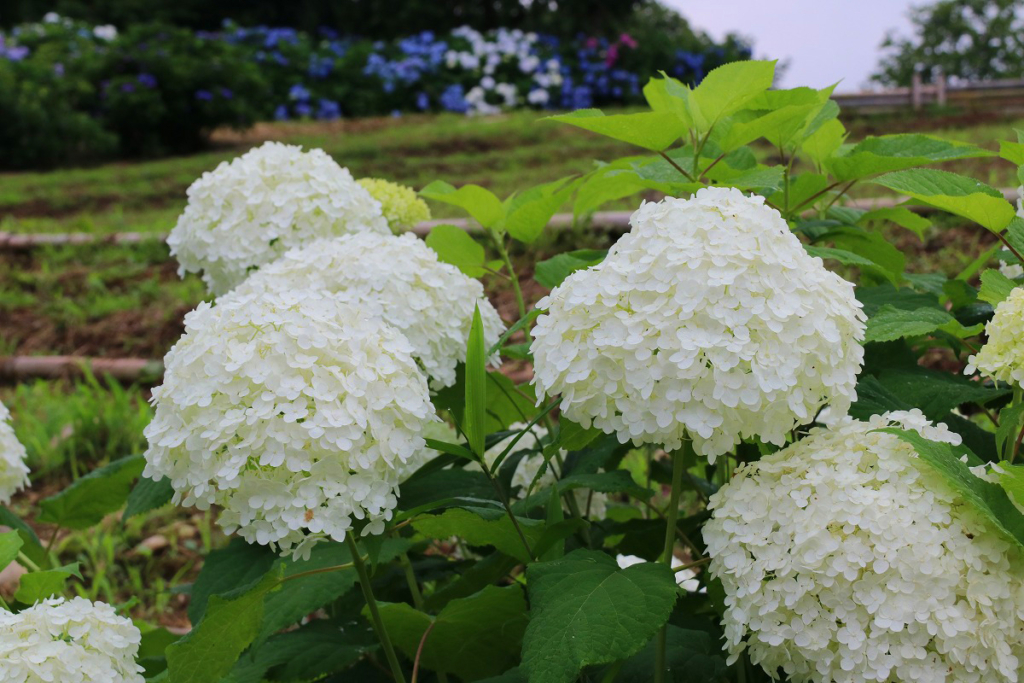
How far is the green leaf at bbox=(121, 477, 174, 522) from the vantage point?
1417mm

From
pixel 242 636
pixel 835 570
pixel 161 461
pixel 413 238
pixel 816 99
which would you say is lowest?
pixel 242 636

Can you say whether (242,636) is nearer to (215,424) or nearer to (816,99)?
(215,424)

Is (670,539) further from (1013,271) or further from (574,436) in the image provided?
(1013,271)

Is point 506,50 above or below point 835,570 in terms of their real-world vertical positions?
above

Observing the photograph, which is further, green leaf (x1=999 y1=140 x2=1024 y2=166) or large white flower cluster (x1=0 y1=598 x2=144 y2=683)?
green leaf (x1=999 y1=140 x2=1024 y2=166)

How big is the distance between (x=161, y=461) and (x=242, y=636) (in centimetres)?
22

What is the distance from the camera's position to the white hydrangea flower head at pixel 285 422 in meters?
1.07

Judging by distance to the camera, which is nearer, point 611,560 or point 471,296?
point 611,560

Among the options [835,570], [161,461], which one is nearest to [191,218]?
[161,461]

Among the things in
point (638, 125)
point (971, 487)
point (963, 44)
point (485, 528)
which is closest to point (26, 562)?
point (485, 528)

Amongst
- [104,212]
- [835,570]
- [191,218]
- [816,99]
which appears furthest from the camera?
[104,212]

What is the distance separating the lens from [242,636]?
115cm

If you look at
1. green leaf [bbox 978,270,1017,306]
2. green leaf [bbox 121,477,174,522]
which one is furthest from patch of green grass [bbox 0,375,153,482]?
green leaf [bbox 978,270,1017,306]

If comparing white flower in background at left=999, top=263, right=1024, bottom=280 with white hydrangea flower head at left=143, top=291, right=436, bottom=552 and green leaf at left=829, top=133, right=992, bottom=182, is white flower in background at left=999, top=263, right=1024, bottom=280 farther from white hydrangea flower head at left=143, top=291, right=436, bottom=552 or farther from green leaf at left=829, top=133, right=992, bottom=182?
white hydrangea flower head at left=143, top=291, right=436, bottom=552
